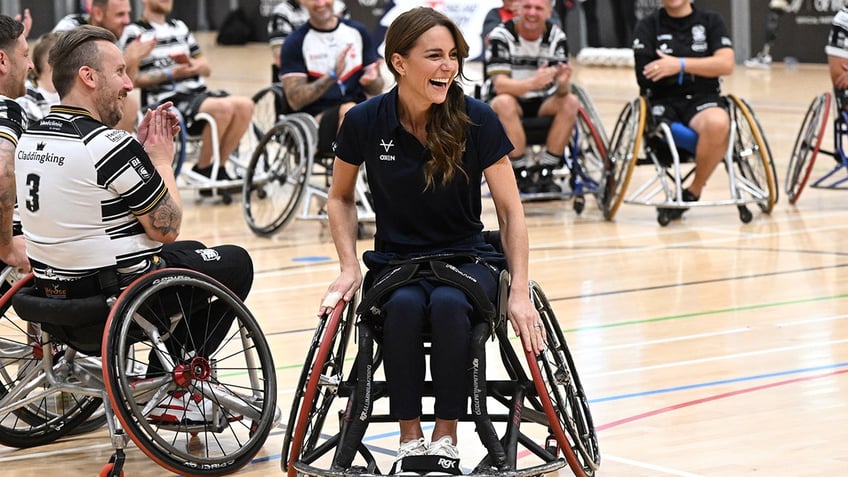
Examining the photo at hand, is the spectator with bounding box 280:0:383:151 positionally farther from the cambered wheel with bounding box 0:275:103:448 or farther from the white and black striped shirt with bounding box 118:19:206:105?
the cambered wheel with bounding box 0:275:103:448

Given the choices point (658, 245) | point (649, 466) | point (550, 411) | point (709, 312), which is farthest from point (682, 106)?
point (550, 411)

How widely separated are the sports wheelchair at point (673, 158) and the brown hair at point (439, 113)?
405cm

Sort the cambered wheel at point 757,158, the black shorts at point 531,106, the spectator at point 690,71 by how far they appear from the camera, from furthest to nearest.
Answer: the black shorts at point 531,106, the spectator at point 690,71, the cambered wheel at point 757,158

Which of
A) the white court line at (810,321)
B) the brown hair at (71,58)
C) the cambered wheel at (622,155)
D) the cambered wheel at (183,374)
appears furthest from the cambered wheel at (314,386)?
the cambered wheel at (622,155)

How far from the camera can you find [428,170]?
3393 millimetres

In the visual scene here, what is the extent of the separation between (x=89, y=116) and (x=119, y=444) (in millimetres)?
847

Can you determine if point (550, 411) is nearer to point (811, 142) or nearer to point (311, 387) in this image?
point (311, 387)

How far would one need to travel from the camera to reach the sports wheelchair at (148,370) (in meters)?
3.41

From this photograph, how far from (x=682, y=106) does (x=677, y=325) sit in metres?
2.58

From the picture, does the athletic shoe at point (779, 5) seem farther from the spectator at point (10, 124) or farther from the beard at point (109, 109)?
the beard at point (109, 109)

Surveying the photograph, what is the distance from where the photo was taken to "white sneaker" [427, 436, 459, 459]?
125 inches

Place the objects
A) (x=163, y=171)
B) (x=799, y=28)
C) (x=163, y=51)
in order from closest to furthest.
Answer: (x=163, y=171) < (x=163, y=51) < (x=799, y=28)

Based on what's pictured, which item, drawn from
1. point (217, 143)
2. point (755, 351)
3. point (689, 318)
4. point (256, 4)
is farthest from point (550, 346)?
point (256, 4)

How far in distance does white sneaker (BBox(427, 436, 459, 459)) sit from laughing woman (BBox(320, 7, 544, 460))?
0.20 feet
